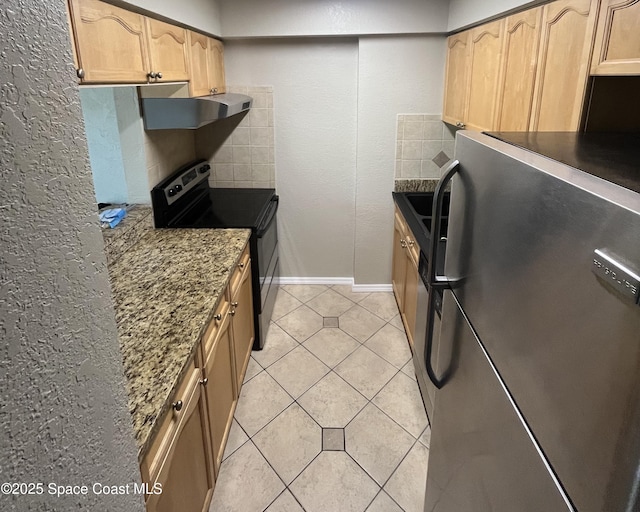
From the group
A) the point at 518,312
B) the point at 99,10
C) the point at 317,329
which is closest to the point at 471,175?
the point at 518,312

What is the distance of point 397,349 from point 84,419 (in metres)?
2.48

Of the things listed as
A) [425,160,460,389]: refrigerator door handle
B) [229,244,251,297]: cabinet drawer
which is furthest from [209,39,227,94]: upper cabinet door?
[425,160,460,389]: refrigerator door handle

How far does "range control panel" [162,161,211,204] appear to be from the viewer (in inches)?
100.0

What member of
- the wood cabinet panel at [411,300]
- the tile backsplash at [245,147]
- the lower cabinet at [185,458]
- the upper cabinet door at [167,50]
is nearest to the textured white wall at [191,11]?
the upper cabinet door at [167,50]

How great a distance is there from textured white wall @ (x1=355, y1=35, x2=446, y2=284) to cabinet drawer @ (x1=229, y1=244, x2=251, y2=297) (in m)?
1.25

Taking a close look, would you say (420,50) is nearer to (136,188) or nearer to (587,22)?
(587,22)

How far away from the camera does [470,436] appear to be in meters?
0.98

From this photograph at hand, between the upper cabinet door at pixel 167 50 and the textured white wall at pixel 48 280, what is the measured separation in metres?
1.54

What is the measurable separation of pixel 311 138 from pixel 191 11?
129 cm

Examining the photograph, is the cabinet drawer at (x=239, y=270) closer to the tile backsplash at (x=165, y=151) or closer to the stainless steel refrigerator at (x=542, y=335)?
the tile backsplash at (x=165, y=151)

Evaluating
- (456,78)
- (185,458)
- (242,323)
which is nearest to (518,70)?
(456,78)

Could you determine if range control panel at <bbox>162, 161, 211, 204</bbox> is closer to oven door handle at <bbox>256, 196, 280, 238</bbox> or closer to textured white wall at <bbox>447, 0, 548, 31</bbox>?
oven door handle at <bbox>256, 196, 280, 238</bbox>

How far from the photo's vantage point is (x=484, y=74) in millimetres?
2189

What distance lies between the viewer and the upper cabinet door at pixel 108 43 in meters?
1.31
